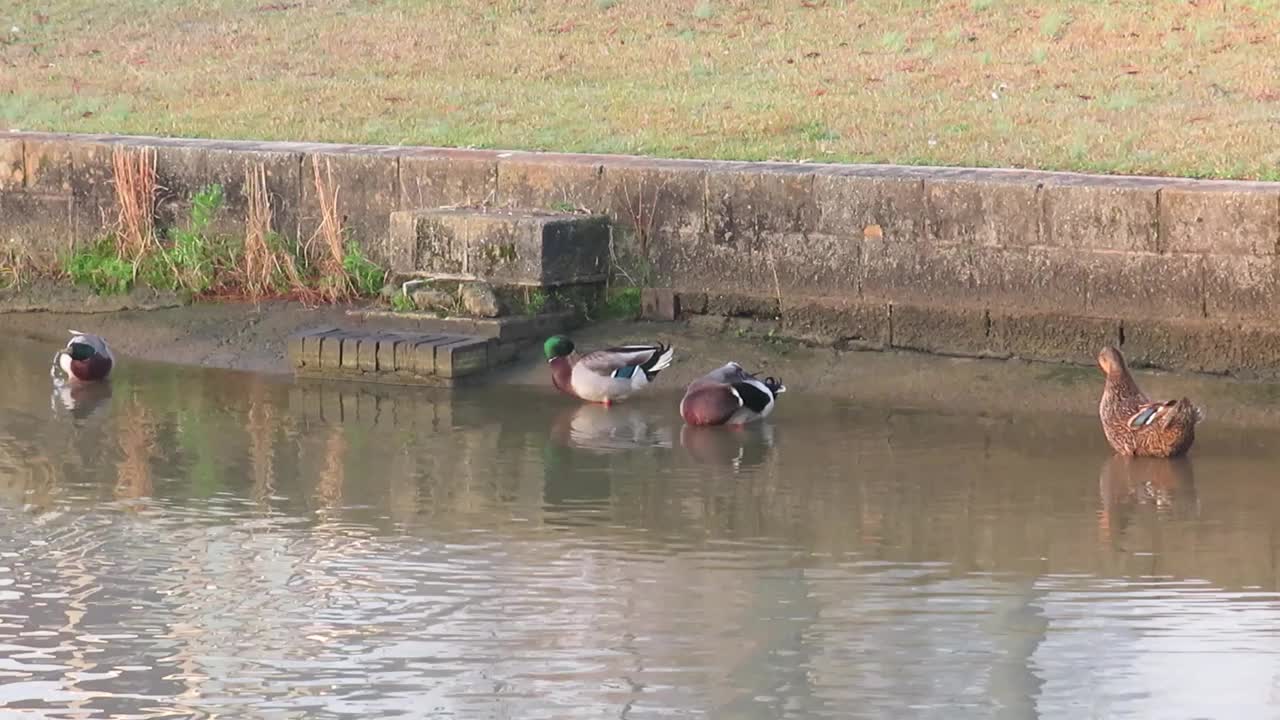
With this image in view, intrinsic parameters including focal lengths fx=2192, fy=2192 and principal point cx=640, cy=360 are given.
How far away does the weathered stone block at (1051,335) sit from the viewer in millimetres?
10328

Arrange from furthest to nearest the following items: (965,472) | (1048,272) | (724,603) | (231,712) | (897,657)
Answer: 1. (1048,272)
2. (965,472)
3. (724,603)
4. (897,657)
5. (231,712)

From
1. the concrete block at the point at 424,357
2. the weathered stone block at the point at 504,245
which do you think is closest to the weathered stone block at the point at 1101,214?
the weathered stone block at the point at 504,245

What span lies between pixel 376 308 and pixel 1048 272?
3661 mm

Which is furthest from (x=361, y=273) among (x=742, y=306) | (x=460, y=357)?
(x=742, y=306)

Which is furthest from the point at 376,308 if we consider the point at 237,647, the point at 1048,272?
the point at 237,647

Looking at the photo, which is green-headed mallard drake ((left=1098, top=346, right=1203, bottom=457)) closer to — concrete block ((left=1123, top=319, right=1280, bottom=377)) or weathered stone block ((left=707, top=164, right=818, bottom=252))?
concrete block ((left=1123, top=319, right=1280, bottom=377))

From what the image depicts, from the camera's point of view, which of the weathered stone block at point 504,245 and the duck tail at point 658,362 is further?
the weathered stone block at point 504,245

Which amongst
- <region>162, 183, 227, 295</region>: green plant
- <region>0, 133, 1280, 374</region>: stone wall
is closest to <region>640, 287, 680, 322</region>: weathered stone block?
<region>0, 133, 1280, 374</region>: stone wall

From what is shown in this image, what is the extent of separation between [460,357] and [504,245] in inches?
28.2

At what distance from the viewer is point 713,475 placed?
8.93 m

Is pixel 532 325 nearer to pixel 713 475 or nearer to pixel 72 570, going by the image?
pixel 713 475

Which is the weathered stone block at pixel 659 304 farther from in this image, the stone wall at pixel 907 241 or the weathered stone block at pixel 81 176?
the weathered stone block at pixel 81 176

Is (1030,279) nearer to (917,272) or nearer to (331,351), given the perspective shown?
(917,272)

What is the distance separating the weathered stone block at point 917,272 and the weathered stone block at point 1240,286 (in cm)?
114
